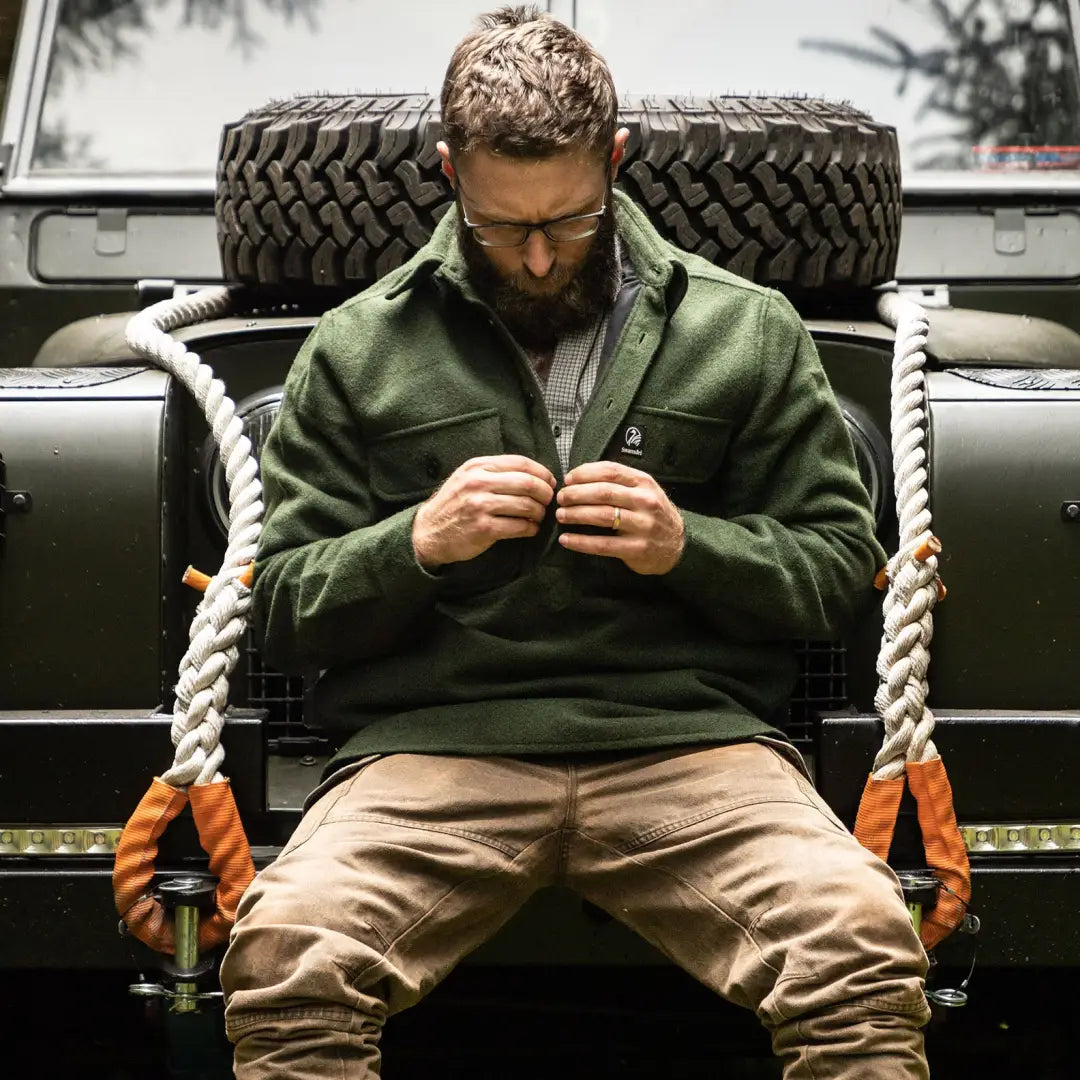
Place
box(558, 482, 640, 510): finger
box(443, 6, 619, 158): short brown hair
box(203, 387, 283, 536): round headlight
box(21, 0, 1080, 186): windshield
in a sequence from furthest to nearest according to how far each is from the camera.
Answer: box(21, 0, 1080, 186): windshield < box(203, 387, 283, 536): round headlight < box(443, 6, 619, 158): short brown hair < box(558, 482, 640, 510): finger

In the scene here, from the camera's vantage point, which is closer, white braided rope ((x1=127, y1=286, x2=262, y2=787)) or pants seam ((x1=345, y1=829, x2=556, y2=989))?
pants seam ((x1=345, y1=829, x2=556, y2=989))

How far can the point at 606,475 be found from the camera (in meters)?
2.07

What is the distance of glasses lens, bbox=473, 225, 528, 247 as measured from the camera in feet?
7.34

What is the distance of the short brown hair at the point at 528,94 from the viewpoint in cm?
217

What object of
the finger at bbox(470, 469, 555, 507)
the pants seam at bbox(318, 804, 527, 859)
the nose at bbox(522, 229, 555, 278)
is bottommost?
the pants seam at bbox(318, 804, 527, 859)

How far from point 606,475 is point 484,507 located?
147 mm

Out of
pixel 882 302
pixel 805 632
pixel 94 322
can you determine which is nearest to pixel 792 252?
pixel 882 302

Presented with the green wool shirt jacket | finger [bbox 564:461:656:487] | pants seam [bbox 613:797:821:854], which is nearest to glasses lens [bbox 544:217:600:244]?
the green wool shirt jacket

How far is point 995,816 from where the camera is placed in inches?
91.6

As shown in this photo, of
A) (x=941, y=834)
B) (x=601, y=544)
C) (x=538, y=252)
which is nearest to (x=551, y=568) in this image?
(x=601, y=544)

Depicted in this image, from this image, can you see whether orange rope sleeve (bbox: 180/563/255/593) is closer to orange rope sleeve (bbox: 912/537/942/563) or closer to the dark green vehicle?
the dark green vehicle

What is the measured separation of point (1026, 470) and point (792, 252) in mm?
554

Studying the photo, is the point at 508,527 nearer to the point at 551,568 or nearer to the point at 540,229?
the point at 551,568

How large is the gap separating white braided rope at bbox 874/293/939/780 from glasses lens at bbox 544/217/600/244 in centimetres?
50
